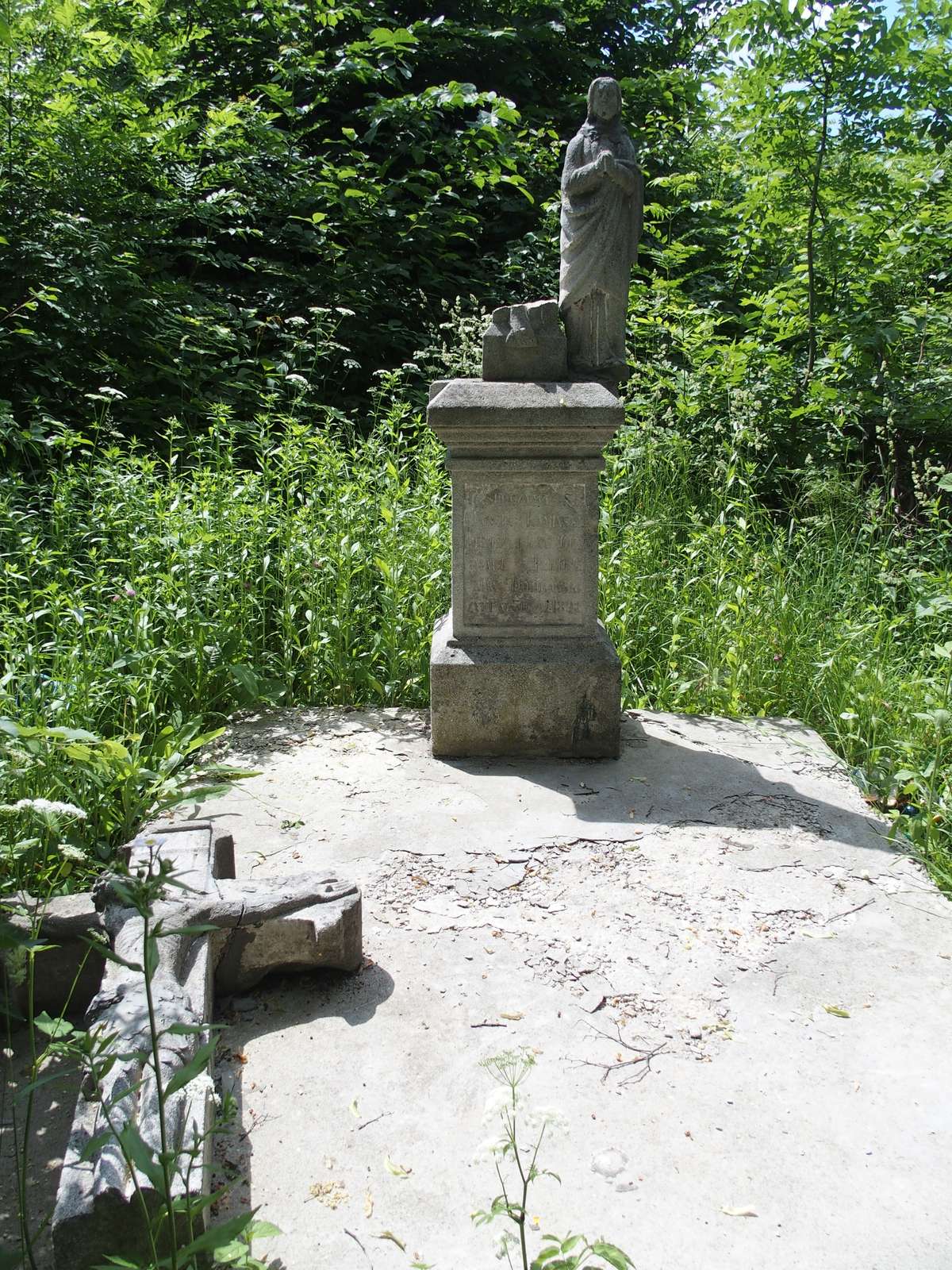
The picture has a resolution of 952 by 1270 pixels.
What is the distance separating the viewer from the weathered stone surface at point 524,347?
3723 millimetres

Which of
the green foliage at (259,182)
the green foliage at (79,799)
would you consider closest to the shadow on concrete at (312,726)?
the green foliage at (79,799)

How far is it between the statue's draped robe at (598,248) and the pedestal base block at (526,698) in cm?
113

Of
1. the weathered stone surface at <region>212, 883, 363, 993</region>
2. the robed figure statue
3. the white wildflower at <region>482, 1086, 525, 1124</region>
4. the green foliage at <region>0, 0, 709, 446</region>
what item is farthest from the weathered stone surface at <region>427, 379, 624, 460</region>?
the white wildflower at <region>482, 1086, 525, 1124</region>

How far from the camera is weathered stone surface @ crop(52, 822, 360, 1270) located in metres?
1.44

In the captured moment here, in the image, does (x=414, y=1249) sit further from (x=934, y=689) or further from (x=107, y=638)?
(x=934, y=689)

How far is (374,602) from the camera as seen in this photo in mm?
4711

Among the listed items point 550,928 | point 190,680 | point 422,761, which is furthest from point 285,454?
point 550,928

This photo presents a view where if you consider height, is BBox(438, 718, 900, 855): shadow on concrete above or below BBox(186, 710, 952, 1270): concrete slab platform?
above

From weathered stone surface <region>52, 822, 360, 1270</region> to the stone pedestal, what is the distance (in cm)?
136

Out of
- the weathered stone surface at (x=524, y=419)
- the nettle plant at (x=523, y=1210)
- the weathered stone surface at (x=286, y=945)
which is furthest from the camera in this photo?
the weathered stone surface at (x=524, y=419)

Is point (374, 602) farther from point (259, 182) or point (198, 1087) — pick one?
point (259, 182)

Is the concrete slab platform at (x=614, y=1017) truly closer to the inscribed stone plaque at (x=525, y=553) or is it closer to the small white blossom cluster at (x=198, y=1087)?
the small white blossom cluster at (x=198, y=1087)

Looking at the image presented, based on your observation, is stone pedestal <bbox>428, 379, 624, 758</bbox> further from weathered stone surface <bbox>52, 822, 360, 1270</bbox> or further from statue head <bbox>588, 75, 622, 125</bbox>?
weathered stone surface <bbox>52, 822, 360, 1270</bbox>

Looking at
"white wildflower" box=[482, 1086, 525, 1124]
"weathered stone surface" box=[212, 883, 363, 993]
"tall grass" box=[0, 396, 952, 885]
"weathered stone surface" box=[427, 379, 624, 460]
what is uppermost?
"weathered stone surface" box=[427, 379, 624, 460]
